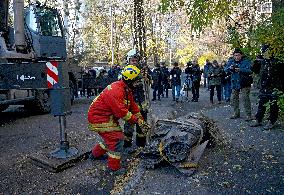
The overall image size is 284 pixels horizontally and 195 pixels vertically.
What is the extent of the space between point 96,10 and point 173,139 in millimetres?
35203

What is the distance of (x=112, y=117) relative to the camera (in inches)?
224

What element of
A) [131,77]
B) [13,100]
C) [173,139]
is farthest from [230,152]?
[13,100]

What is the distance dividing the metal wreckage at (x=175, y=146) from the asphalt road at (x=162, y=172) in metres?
0.13

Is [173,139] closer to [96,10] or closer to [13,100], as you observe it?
[13,100]

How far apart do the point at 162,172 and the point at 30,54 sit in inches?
279

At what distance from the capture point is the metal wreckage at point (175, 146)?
5270mm

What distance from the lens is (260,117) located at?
8.35m

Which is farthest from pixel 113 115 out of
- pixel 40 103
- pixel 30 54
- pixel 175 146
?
pixel 40 103

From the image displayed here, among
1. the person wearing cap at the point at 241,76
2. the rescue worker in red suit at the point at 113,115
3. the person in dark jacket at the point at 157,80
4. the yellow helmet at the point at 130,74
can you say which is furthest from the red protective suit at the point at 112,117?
the person in dark jacket at the point at 157,80

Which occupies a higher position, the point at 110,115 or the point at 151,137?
the point at 110,115

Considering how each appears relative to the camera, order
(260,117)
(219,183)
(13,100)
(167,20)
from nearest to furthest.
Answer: (219,183) < (260,117) < (13,100) < (167,20)

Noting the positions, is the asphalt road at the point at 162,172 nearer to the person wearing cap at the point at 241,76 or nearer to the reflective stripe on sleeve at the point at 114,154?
the reflective stripe on sleeve at the point at 114,154

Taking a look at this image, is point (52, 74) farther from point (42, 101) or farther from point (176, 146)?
point (42, 101)

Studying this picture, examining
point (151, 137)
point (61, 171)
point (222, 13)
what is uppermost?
point (222, 13)
